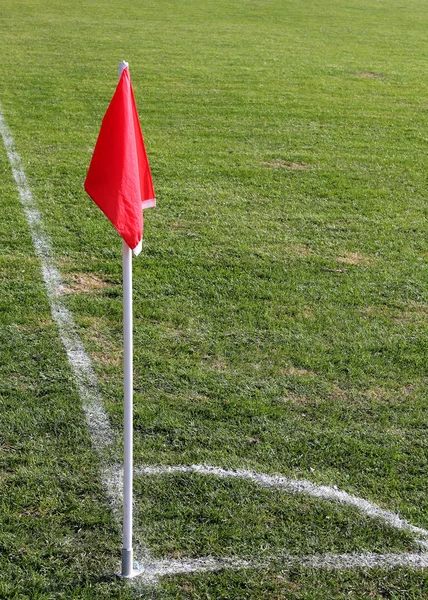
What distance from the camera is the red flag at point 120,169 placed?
3102 millimetres

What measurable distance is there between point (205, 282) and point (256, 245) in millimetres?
912

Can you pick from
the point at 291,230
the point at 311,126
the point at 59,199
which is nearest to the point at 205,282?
the point at 291,230

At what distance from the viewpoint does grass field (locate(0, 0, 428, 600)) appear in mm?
3580

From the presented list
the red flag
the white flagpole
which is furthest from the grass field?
the red flag

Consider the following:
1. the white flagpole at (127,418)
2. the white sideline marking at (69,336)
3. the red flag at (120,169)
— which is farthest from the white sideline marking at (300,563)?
the red flag at (120,169)

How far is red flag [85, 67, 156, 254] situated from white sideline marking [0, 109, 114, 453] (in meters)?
1.47

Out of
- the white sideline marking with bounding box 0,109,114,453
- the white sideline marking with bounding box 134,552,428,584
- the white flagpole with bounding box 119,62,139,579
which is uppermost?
the white flagpole with bounding box 119,62,139,579

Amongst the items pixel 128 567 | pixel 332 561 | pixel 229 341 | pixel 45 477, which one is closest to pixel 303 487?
pixel 332 561

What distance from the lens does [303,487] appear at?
12.9ft

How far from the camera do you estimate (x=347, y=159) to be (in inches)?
370

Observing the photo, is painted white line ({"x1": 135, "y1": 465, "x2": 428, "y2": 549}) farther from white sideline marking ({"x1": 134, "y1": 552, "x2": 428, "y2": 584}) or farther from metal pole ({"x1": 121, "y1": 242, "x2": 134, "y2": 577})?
metal pole ({"x1": 121, "y1": 242, "x2": 134, "y2": 577})

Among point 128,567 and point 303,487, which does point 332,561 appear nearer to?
point 303,487

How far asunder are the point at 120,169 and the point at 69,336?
2.32 m

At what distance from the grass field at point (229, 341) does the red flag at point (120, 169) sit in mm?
1381
